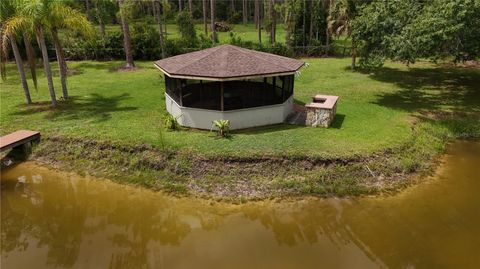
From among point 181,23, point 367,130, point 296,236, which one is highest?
point 181,23

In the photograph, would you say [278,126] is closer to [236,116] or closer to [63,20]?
[236,116]

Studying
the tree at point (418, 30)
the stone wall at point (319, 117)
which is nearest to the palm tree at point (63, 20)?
the stone wall at point (319, 117)

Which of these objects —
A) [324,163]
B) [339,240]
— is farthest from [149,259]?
[324,163]

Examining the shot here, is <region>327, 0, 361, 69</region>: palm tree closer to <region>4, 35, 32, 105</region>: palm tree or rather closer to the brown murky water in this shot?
the brown murky water

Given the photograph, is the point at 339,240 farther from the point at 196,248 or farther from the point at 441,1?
the point at 441,1

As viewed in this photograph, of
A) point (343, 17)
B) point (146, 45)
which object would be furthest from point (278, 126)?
point (146, 45)

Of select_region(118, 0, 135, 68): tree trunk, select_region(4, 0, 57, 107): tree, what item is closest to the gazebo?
select_region(4, 0, 57, 107): tree
